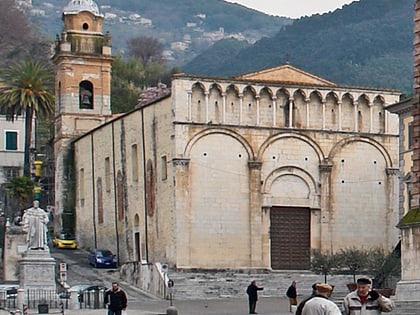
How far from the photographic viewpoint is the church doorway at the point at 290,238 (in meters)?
62.0

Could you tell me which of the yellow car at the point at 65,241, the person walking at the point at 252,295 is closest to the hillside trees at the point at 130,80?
the yellow car at the point at 65,241

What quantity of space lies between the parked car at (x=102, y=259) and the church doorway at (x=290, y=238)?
28.7 ft

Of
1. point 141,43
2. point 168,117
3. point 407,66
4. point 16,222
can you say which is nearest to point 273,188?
point 168,117

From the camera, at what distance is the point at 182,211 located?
59812 mm

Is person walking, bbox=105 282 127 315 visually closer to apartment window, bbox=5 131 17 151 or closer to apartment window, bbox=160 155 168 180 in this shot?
apartment window, bbox=160 155 168 180

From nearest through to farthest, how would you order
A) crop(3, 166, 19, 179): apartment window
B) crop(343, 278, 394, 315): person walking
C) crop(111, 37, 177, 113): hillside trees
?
crop(343, 278, 394, 315): person walking
crop(3, 166, 19, 179): apartment window
crop(111, 37, 177, 113): hillside trees

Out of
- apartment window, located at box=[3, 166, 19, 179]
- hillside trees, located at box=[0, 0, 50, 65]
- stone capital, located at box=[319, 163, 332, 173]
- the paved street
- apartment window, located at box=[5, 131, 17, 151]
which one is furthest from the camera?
hillside trees, located at box=[0, 0, 50, 65]

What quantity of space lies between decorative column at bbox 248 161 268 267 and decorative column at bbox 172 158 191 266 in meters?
3.07

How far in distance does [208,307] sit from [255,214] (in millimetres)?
12061

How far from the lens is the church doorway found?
6197 centimetres

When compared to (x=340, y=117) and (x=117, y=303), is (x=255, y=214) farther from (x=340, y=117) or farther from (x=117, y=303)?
(x=117, y=303)

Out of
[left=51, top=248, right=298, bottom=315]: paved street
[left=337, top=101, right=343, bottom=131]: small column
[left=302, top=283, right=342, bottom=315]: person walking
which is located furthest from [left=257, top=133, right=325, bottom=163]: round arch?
[left=302, top=283, right=342, bottom=315]: person walking

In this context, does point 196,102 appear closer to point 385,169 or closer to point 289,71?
point 289,71

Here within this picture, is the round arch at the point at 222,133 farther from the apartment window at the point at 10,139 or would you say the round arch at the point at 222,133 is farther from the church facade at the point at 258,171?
the apartment window at the point at 10,139
